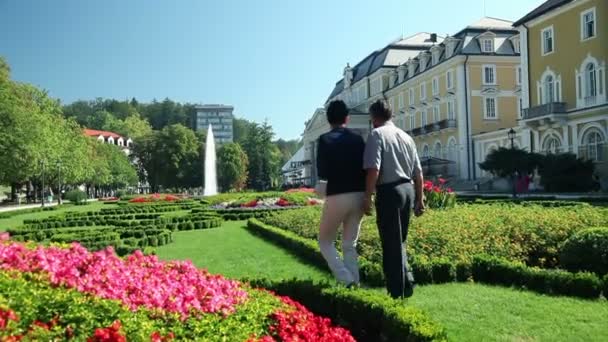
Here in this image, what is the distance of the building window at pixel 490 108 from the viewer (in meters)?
48.0

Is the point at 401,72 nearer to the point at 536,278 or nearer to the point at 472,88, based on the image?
the point at 472,88

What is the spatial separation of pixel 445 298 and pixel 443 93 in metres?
46.8

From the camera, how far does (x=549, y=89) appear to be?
1316 inches

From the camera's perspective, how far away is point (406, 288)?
18.6 ft

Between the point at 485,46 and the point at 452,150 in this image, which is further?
the point at 452,150

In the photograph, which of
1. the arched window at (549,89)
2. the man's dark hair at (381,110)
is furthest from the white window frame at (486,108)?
the man's dark hair at (381,110)

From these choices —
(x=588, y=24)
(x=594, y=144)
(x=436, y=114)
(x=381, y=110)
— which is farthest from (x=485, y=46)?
(x=381, y=110)

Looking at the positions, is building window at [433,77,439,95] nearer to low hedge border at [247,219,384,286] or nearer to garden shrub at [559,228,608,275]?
low hedge border at [247,219,384,286]

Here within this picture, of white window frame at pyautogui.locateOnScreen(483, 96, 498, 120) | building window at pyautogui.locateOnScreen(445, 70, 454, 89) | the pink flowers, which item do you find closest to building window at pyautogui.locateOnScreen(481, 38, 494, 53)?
building window at pyautogui.locateOnScreen(445, 70, 454, 89)

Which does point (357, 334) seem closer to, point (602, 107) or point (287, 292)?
point (287, 292)

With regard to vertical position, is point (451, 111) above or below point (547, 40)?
below

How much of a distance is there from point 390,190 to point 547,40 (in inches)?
1267

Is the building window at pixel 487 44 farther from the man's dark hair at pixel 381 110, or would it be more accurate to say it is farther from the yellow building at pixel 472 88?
the man's dark hair at pixel 381 110

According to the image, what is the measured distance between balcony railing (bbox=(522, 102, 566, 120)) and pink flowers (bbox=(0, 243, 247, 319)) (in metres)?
31.0
